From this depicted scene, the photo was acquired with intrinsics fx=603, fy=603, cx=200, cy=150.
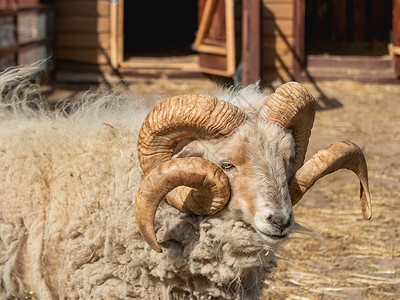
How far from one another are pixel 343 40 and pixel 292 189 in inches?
483

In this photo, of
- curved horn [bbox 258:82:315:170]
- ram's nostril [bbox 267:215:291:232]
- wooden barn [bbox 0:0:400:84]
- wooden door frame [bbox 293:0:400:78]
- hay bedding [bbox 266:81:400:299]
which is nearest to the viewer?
ram's nostril [bbox 267:215:291:232]

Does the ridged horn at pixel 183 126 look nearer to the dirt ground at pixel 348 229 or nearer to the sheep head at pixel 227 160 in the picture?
the sheep head at pixel 227 160

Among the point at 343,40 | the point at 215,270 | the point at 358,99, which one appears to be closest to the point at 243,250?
the point at 215,270

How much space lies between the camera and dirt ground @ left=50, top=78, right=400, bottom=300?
4.33 metres

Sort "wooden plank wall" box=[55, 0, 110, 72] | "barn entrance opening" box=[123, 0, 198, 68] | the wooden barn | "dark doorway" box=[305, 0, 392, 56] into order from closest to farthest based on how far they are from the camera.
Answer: the wooden barn < "wooden plank wall" box=[55, 0, 110, 72] < "dark doorway" box=[305, 0, 392, 56] < "barn entrance opening" box=[123, 0, 198, 68]

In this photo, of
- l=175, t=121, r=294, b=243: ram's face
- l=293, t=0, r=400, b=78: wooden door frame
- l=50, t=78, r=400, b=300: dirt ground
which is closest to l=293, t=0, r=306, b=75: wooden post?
l=293, t=0, r=400, b=78: wooden door frame

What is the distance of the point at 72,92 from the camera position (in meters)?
10.4

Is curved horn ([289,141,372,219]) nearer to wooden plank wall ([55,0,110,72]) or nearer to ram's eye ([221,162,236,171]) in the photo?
ram's eye ([221,162,236,171])

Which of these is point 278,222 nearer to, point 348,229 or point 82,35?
point 348,229

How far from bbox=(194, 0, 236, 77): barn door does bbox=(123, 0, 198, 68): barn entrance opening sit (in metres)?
3.93

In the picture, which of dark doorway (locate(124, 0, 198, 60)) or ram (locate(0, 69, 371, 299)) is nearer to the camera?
ram (locate(0, 69, 371, 299))

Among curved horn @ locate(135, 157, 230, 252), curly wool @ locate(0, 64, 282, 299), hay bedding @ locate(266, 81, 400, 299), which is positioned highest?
curved horn @ locate(135, 157, 230, 252)

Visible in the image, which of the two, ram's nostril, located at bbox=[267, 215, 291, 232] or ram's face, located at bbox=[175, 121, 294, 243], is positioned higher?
ram's face, located at bbox=[175, 121, 294, 243]

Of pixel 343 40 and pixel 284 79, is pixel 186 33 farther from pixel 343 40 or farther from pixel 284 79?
Answer: pixel 284 79
